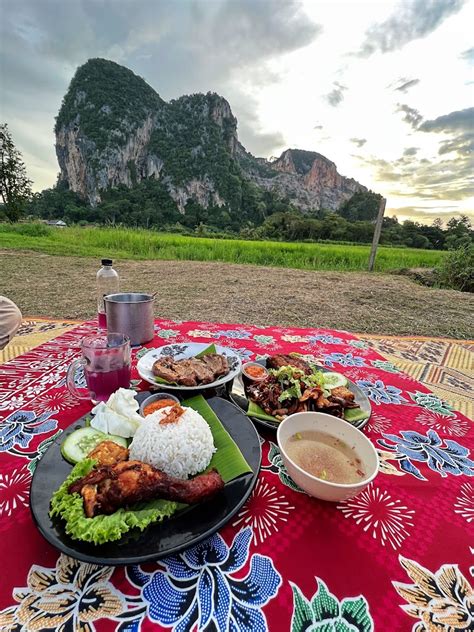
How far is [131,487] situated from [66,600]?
0.19m

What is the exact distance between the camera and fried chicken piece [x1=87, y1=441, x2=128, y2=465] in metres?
0.70

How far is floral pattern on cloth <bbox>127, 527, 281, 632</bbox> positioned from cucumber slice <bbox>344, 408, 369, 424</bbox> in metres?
0.51

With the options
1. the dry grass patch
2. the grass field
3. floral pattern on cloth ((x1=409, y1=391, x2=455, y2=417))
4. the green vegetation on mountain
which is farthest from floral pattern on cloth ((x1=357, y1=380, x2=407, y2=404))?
the green vegetation on mountain

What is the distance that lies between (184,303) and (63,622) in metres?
4.62

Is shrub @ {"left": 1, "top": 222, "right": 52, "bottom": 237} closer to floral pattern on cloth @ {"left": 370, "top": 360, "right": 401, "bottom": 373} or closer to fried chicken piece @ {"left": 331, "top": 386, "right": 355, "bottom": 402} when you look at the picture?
floral pattern on cloth @ {"left": 370, "top": 360, "right": 401, "bottom": 373}

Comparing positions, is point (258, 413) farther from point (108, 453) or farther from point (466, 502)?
point (466, 502)

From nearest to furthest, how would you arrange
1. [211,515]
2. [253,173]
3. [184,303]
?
[211,515] → [184,303] → [253,173]

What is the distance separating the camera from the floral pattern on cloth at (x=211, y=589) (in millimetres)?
502

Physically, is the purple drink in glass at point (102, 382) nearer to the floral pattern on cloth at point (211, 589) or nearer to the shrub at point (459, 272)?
the floral pattern on cloth at point (211, 589)

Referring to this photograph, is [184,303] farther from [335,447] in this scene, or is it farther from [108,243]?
[108,243]

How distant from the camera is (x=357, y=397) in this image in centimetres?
108

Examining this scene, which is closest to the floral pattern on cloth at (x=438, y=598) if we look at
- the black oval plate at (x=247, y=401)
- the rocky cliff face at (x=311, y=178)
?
the black oval plate at (x=247, y=401)

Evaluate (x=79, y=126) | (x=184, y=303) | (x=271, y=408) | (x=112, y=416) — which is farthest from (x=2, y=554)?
(x=79, y=126)

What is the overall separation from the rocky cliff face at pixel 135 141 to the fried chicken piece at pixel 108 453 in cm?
5125
